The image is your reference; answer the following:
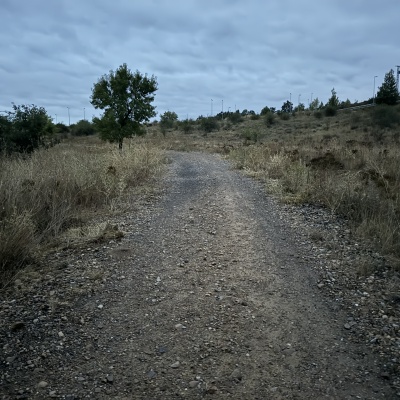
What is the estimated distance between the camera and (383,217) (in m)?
5.75

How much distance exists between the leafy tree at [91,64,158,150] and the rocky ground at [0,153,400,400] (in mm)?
15386

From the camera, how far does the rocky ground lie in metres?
2.61

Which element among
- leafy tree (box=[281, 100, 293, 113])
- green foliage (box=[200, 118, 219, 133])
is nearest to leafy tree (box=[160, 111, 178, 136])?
green foliage (box=[200, 118, 219, 133])

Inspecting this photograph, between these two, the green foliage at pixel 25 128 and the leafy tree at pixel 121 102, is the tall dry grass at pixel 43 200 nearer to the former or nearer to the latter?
the green foliage at pixel 25 128

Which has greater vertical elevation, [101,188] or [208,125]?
[208,125]

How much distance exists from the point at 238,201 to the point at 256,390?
5.66m

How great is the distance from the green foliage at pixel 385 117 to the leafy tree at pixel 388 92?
434 inches

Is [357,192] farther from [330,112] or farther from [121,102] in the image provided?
[330,112]

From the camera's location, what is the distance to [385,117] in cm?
3431

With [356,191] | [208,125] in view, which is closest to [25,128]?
[356,191]

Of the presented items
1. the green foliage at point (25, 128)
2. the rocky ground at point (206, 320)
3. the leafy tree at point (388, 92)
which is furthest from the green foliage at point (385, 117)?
the rocky ground at point (206, 320)

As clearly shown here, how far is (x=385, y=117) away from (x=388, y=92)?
15.6 meters

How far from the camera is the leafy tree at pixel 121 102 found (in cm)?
1989

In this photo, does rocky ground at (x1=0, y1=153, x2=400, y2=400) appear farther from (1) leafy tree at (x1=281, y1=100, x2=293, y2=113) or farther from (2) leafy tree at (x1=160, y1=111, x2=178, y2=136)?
(1) leafy tree at (x1=281, y1=100, x2=293, y2=113)
